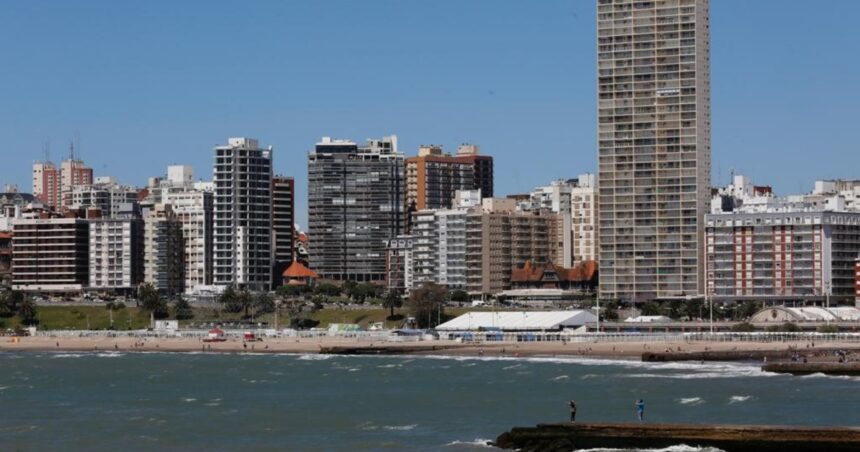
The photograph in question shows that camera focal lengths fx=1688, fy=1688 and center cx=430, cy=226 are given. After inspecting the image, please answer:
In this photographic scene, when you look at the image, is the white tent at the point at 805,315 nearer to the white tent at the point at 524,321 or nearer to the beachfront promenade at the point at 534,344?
the beachfront promenade at the point at 534,344

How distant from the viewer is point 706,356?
146 m

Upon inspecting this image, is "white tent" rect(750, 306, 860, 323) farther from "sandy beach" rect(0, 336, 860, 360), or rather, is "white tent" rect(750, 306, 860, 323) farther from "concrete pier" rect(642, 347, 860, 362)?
"concrete pier" rect(642, 347, 860, 362)

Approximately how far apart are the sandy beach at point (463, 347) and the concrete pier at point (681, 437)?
7449cm

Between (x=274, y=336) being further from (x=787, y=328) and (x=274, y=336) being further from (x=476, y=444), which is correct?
(x=476, y=444)

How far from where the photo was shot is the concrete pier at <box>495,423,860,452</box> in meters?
66.8

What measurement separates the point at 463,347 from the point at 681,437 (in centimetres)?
10493

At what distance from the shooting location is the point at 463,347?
175 meters

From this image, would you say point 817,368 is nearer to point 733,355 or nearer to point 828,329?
point 733,355

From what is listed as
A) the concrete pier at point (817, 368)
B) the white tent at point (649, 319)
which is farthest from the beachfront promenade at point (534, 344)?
the concrete pier at point (817, 368)

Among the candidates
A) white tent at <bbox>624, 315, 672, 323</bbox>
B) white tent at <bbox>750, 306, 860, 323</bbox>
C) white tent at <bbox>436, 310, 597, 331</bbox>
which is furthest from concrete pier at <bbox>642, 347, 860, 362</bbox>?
white tent at <bbox>624, 315, 672, 323</bbox>

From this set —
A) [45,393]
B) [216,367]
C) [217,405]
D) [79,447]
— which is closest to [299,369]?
[216,367]

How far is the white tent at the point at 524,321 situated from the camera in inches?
7426

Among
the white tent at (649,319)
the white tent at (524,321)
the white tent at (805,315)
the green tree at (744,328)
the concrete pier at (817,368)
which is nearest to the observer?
the concrete pier at (817,368)

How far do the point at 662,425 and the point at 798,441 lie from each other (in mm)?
6419
